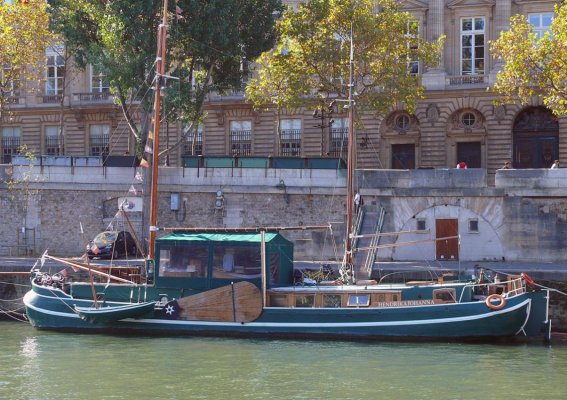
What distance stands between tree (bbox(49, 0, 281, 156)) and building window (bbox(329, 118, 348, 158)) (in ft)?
28.3

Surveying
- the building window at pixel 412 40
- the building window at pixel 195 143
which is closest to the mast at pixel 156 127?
the building window at pixel 412 40

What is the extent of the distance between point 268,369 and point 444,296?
6.17 metres

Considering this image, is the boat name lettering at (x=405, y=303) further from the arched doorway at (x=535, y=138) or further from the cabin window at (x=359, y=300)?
the arched doorway at (x=535, y=138)

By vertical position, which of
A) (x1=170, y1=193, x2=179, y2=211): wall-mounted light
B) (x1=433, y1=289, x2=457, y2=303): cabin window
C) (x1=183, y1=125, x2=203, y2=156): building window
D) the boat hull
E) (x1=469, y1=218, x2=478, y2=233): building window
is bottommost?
the boat hull

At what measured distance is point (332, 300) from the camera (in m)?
29.8

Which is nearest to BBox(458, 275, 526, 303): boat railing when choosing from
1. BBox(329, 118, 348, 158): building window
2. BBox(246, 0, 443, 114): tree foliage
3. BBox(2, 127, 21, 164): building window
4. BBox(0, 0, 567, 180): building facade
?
BBox(246, 0, 443, 114): tree foliage

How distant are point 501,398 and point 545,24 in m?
28.3

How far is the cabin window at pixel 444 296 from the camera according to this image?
95.0 ft

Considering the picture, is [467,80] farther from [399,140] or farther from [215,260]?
[215,260]

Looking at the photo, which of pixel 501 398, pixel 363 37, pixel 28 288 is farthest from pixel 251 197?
pixel 501 398

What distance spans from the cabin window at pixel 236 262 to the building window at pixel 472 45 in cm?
2151

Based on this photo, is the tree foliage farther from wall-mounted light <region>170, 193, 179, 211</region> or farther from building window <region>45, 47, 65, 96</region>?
building window <region>45, 47, 65, 96</region>

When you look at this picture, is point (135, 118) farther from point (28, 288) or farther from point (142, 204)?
point (28, 288)

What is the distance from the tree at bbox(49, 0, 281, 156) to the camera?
39.2 metres
